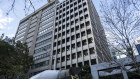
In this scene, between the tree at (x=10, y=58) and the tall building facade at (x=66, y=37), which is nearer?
the tree at (x=10, y=58)

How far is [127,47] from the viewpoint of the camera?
7.94 meters

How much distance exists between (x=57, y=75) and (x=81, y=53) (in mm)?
21695

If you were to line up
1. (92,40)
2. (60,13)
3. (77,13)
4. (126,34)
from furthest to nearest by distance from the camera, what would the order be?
(60,13), (77,13), (92,40), (126,34)

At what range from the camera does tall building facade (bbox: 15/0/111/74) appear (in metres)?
26.5

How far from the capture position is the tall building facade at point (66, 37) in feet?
86.8

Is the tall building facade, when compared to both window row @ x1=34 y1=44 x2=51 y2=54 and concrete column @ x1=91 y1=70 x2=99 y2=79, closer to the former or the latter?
window row @ x1=34 y1=44 x2=51 y2=54

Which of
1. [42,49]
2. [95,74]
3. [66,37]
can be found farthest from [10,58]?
[95,74]

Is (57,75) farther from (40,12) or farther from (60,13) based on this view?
(40,12)

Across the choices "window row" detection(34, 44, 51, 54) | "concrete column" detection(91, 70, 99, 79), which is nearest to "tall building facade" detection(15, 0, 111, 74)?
"window row" detection(34, 44, 51, 54)

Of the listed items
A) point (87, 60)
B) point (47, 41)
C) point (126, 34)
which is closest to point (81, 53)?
point (87, 60)

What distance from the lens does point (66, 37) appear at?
3244 cm

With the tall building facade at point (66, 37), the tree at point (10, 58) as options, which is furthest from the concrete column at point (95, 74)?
the tree at point (10, 58)

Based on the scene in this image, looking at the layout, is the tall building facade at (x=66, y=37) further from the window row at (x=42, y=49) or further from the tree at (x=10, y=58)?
the tree at (x=10, y=58)

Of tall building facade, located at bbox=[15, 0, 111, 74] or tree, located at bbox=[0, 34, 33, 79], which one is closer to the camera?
tree, located at bbox=[0, 34, 33, 79]
